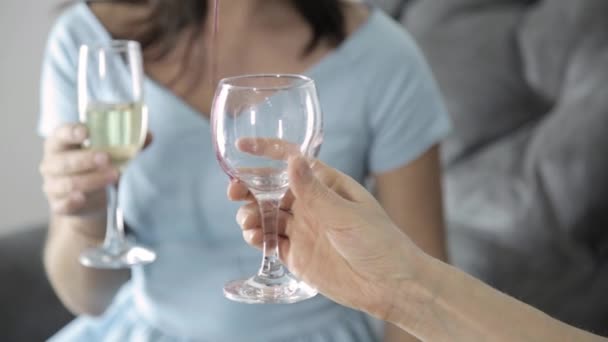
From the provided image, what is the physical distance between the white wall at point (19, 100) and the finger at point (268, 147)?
1.26m

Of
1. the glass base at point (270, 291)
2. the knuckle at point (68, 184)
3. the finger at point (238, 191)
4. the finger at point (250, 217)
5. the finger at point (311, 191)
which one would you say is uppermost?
the finger at point (311, 191)

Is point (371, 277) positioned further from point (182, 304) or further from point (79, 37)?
point (79, 37)

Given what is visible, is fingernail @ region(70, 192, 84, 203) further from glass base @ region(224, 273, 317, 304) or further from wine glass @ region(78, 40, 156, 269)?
glass base @ region(224, 273, 317, 304)

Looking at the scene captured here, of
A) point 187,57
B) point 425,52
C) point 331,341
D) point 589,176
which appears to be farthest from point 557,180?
point 187,57

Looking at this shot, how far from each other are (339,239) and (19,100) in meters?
1.35

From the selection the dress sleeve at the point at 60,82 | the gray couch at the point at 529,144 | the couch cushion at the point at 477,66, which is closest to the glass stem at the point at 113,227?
the dress sleeve at the point at 60,82

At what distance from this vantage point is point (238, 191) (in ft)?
2.53

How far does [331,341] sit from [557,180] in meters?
0.55

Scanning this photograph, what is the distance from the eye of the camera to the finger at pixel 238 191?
2.50 ft

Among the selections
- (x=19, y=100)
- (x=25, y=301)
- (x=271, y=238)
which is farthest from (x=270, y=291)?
(x=19, y=100)

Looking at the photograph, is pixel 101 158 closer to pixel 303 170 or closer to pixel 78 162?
pixel 78 162

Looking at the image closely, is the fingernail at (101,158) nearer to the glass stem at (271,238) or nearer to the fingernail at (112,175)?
the fingernail at (112,175)

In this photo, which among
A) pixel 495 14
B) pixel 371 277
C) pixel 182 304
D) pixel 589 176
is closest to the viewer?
pixel 371 277

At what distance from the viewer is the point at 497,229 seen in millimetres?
1513
